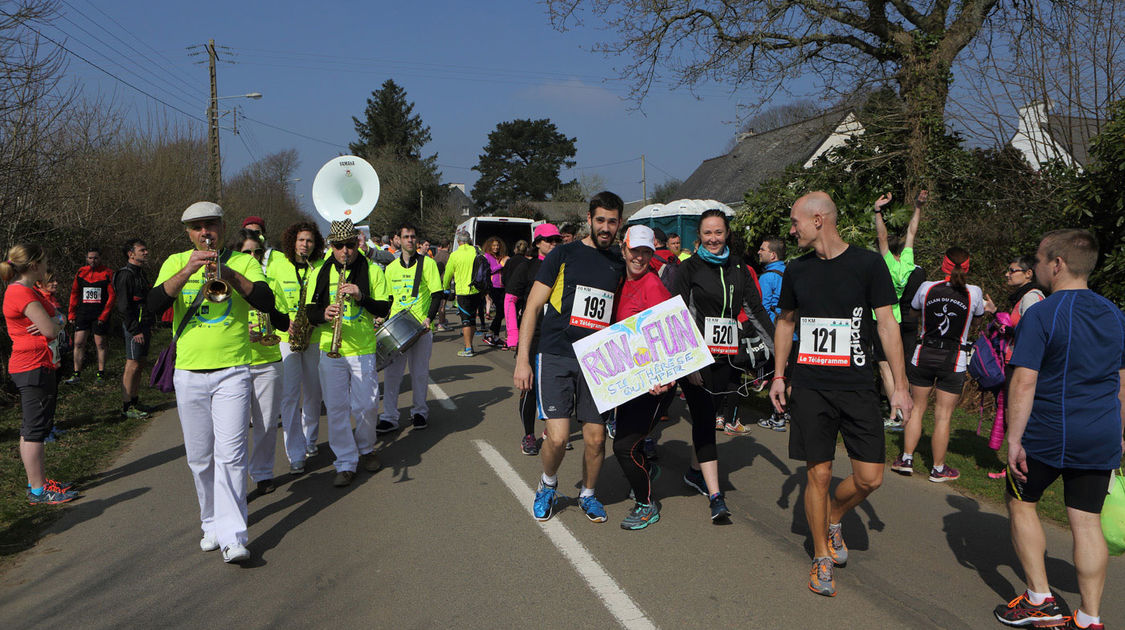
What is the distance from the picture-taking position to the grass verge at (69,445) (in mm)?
5602

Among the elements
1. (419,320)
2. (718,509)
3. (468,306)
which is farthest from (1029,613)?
(468,306)

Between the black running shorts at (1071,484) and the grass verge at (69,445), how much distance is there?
6092mm

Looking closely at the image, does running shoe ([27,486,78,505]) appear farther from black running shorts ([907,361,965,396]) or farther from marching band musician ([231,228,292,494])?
black running shorts ([907,361,965,396])

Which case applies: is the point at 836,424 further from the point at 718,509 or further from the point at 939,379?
the point at 939,379

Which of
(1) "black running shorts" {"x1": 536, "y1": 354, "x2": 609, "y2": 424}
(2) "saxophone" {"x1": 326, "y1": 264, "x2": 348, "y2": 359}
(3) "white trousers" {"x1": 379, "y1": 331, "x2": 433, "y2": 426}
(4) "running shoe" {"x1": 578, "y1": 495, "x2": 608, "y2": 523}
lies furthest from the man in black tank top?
(3) "white trousers" {"x1": 379, "y1": 331, "x2": 433, "y2": 426}

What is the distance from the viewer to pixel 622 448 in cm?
512

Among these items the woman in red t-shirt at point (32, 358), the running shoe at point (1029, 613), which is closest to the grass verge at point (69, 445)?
the woman in red t-shirt at point (32, 358)

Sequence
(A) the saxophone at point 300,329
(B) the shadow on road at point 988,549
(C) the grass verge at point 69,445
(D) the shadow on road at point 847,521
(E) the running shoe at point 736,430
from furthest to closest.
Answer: (E) the running shoe at point 736,430, (A) the saxophone at point 300,329, (C) the grass verge at point 69,445, (D) the shadow on road at point 847,521, (B) the shadow on road at point 988,549

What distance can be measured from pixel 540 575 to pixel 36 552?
134 inches

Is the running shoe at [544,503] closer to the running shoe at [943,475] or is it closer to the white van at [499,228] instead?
the running shoe at [943,475]

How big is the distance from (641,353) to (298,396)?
133 inches

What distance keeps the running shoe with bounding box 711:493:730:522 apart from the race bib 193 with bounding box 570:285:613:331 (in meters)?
1.48

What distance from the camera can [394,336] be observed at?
23.7 ft

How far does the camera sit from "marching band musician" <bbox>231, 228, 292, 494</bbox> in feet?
17.5
